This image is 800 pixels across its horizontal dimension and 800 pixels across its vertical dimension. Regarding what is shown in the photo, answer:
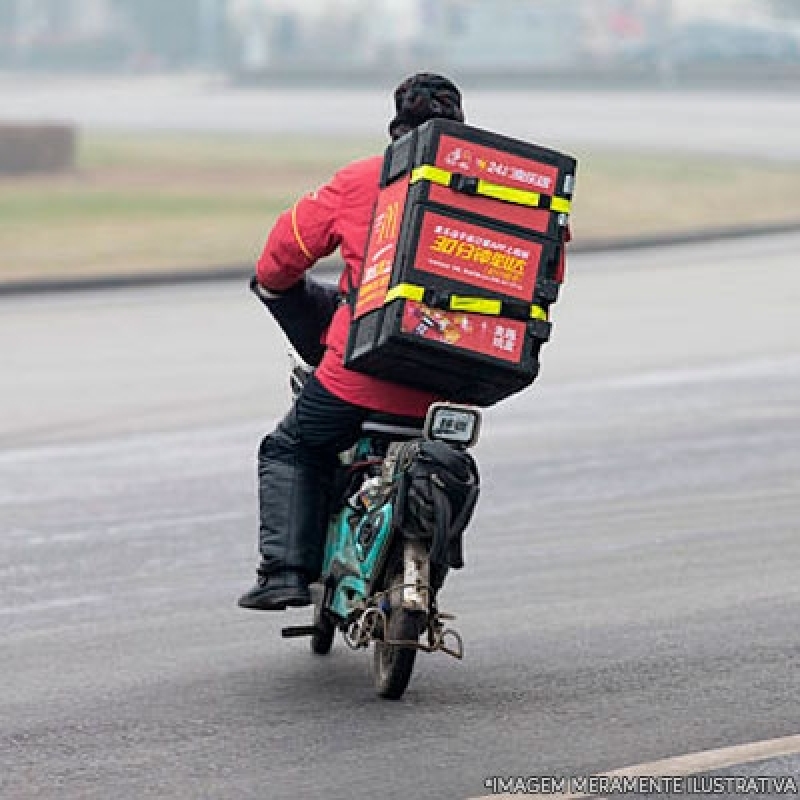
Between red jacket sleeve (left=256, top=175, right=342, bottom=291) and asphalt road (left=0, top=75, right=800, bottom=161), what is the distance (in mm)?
33477

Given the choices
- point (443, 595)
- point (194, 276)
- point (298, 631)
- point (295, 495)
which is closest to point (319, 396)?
point (295, 495)

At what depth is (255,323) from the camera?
19.2m

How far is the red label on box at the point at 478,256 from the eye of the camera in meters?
6.59

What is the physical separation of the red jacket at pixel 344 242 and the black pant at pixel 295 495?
197mm

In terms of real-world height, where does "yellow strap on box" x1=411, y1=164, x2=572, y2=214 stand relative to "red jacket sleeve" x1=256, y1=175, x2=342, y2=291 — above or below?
above

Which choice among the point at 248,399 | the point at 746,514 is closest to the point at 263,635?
the point at 746,514

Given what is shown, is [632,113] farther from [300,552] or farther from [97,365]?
[300,552]

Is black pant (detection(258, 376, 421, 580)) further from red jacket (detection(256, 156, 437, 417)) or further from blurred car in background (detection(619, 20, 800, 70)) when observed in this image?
blurred car in background (detection(619, 20, 800, 70))

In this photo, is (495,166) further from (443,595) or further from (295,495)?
(443,595)

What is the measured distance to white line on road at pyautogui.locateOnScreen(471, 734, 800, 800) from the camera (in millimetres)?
5934

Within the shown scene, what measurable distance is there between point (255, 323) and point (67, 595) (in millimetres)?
10540

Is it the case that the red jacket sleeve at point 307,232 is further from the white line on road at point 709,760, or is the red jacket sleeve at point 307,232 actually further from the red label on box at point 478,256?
the white line on road at point 709,760

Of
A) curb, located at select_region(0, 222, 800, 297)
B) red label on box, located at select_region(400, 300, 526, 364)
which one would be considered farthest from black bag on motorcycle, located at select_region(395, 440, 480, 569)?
curb, located at select_region(0, 222, 800, 297)

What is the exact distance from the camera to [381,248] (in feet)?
22.1
